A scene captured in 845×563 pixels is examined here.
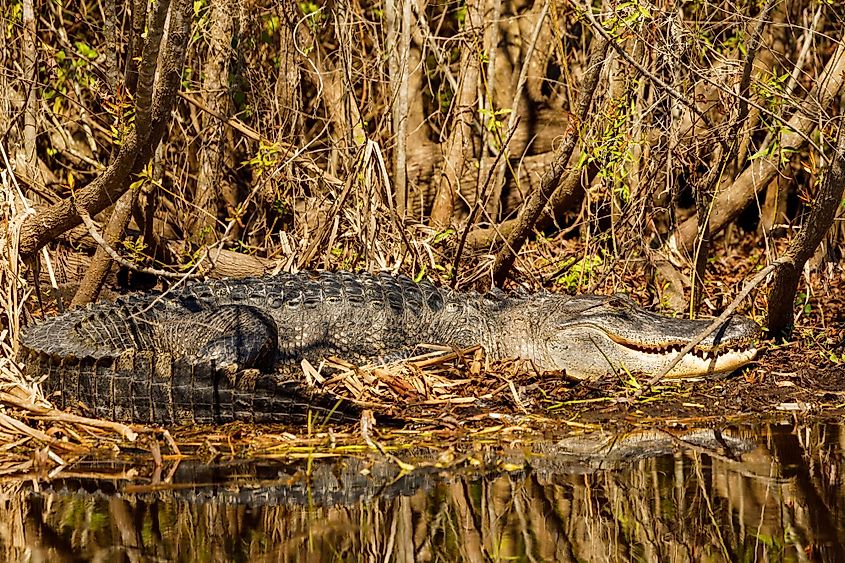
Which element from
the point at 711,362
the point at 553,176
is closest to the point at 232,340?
the point at 553,176

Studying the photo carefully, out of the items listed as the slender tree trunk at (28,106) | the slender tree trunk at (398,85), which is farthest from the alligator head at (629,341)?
the slender tree trunk at (28,106)

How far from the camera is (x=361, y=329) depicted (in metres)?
6.48

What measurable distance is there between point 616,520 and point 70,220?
3.56m

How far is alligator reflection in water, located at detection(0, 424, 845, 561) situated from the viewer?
10.2 ft

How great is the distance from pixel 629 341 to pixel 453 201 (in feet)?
7.90

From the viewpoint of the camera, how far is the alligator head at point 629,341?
597cm

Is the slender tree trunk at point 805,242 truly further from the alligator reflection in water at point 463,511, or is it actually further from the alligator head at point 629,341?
the alligator reflection in water at point 463,511

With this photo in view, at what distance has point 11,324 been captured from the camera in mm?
5461

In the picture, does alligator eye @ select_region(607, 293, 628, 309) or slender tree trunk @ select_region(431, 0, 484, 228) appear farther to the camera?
slender tree trunk @ select_region(431, 0, 484, 228)

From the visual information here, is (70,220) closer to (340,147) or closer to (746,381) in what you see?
(340,147)

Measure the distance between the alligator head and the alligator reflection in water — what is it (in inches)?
64.7

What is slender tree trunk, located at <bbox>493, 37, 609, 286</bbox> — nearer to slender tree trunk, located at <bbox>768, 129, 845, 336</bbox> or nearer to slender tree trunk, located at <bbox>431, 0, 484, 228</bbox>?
slender tree trunk, located at <bbox>431, 0, 484, 228</bbox>

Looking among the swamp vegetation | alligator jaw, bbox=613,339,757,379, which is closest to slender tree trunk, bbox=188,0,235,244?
the swamp vegetation

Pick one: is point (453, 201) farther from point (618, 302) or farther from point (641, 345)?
point (641, 345)
